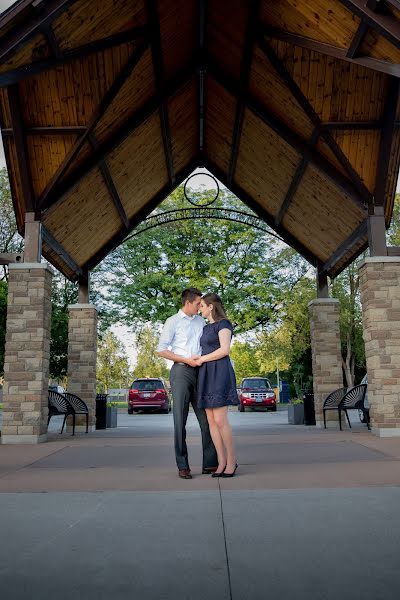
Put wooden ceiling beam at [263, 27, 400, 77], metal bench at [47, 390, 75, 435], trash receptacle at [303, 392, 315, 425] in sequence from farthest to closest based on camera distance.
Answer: trash receptacle at [303, 392, 315, 425] → metal bench at [47, 390, 75, 435] → wooden ceiling beam at [263, 27, 400, 77]

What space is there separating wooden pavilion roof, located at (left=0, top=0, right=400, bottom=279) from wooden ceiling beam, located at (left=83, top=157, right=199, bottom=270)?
1109 millimetres

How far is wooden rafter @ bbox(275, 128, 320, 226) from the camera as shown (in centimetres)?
1024

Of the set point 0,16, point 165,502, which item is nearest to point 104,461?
point 165,502

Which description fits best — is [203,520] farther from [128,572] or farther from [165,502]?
[128,572]

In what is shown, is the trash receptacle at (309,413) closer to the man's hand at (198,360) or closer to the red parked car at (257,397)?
the man's hand at (198,360)

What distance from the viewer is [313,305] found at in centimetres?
1438

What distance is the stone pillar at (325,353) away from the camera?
13.6 meters

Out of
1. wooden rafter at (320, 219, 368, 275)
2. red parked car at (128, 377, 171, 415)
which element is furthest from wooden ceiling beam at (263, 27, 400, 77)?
red parked car at (128, 377, 171, 415)

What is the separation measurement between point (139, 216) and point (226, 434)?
34.8 feet

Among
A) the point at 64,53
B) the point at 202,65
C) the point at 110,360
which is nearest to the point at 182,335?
the point at 64,53

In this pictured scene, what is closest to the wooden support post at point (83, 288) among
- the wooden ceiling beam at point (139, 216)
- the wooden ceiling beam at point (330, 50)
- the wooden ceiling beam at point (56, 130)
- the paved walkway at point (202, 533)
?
the wooden ceiling beam at point (139, 216)

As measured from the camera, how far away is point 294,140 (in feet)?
35.0

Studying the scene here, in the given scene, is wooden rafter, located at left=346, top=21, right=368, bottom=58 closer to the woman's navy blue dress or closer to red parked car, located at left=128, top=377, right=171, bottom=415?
the woman's navy blue dress

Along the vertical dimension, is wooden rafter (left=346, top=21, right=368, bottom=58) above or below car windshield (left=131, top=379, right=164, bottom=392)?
above
